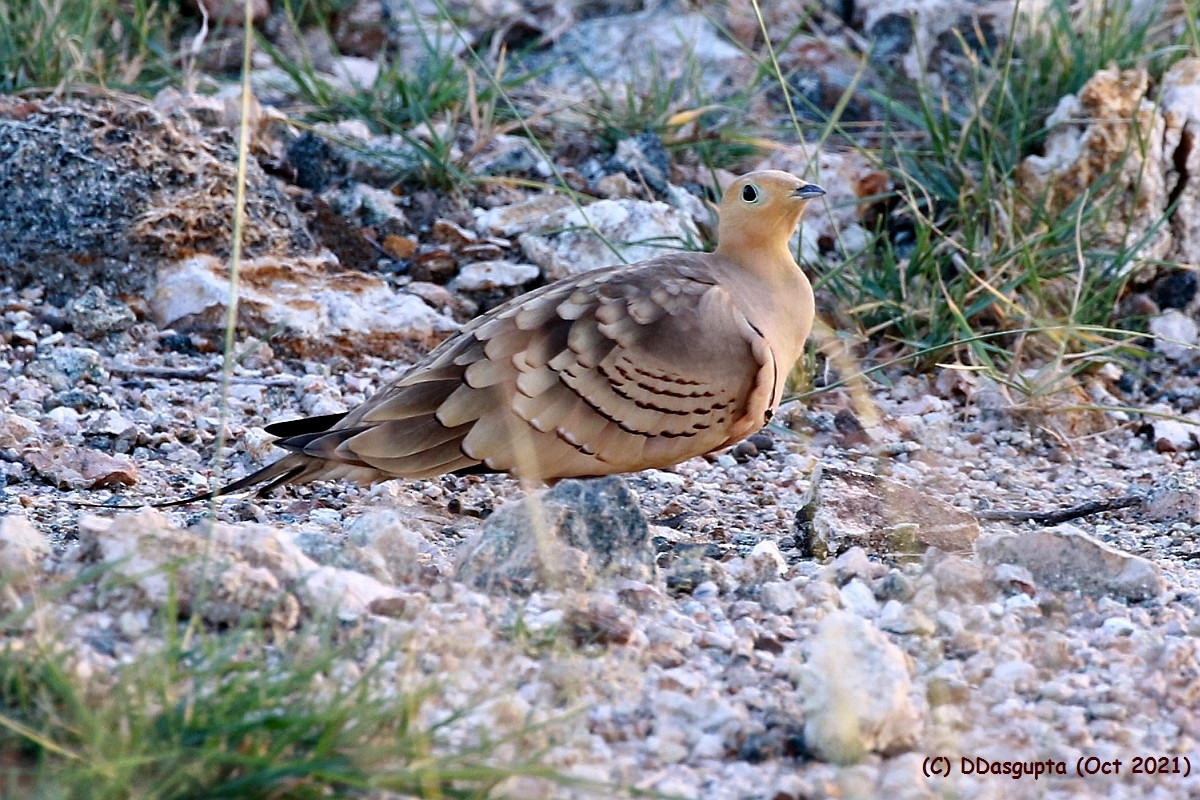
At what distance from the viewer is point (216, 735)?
209 cm

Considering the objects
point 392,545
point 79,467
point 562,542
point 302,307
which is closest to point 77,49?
point 302,307

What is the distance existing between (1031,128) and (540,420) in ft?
10.3

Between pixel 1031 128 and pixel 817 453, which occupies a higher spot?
pixel 1031 128

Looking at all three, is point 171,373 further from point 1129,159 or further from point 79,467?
point 1129,159

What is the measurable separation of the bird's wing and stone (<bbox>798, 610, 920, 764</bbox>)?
1.30 meters

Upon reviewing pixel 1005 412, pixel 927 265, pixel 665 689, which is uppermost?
pixel 665 689

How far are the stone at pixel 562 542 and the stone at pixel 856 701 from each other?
633 mm

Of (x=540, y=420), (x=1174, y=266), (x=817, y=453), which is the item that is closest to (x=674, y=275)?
(x=540, y=420)

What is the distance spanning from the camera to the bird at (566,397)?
365cm

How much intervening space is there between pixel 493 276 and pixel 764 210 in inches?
59.4

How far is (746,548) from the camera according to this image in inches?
144

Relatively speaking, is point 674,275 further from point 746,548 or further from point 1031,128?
point 1031,128

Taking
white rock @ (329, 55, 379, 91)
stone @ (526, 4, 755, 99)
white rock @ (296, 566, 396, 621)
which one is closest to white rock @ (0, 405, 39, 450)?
white rock @ (296, 566, 396, 621)

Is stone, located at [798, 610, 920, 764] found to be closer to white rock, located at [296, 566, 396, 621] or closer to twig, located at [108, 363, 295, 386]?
white rock, located at [296, 566, 396, 621]
